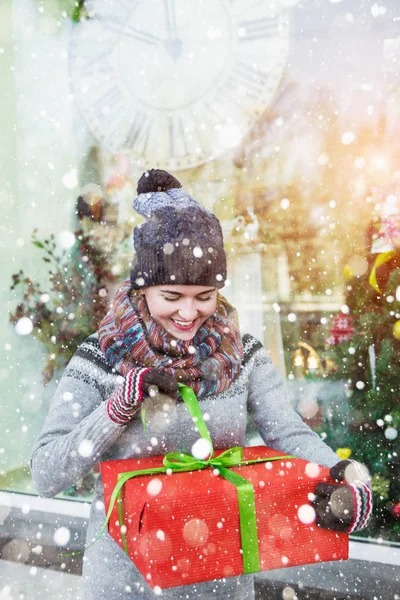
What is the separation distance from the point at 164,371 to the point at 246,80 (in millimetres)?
1784

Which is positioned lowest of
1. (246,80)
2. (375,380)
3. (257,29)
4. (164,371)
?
(375,380)

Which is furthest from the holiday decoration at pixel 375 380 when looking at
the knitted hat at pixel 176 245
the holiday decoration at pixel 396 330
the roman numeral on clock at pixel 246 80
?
the knitted hat at pixel 176 245

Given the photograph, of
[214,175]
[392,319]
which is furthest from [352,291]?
[214,175]

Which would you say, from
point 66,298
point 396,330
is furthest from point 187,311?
point 66,298

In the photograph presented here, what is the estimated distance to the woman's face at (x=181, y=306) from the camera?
49.8 inches

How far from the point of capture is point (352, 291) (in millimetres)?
2330

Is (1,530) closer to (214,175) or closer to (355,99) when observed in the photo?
(214,175)

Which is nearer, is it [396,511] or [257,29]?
[396,511]

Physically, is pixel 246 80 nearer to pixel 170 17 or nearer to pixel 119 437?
pixel 170 17

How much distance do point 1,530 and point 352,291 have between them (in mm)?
1967

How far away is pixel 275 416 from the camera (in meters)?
1.37

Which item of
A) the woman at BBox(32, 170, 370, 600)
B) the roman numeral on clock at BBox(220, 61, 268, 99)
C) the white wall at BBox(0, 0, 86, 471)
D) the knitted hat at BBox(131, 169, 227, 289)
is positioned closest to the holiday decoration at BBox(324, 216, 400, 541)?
the roman numeral on clock at BBox(220, 61, 268, 99)

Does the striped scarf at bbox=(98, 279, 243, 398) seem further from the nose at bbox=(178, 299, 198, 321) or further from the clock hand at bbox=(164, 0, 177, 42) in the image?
the clock hand at bbox=(164, 0, 177, 42)

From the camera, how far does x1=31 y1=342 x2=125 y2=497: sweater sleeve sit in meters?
1.14
